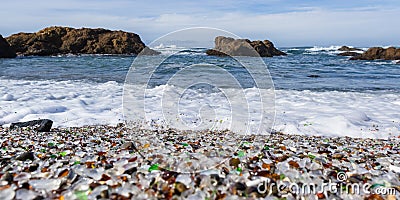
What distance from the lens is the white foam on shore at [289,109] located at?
6.14 m

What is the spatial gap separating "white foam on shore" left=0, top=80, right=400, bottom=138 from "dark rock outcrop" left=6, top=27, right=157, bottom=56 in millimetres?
34316

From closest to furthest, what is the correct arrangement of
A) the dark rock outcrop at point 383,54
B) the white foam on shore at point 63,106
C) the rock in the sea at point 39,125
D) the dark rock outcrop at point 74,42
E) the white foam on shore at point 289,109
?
1. the rock in the sea at point 39,125
2. the white foam on shore at point 289,109
3. the white foam on shore at point 63,106
4. the dark rock outcrop at point 383,54
5. the dark rock outcrop at point 74,42

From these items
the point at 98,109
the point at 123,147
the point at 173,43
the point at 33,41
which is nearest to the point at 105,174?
the point at 123,147

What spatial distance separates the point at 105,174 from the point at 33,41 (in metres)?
47.1

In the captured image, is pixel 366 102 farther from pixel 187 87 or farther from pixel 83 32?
pixel 83 32

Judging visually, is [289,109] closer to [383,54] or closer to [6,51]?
[383,54]

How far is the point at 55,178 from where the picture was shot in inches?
95.0

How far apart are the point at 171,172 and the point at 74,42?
46.7 meters

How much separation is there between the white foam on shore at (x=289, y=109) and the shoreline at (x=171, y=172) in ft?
8.00

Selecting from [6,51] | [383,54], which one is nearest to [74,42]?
[6,51]

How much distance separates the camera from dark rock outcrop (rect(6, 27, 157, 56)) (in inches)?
1672

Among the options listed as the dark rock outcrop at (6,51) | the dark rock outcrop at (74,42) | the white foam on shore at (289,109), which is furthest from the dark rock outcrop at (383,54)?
the dark rock outcrop at (6,51)

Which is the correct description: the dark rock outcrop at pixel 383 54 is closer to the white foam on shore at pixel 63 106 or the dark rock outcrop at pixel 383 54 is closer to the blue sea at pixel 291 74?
the blue sea at pixel 291 74

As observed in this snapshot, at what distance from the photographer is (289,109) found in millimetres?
8008
